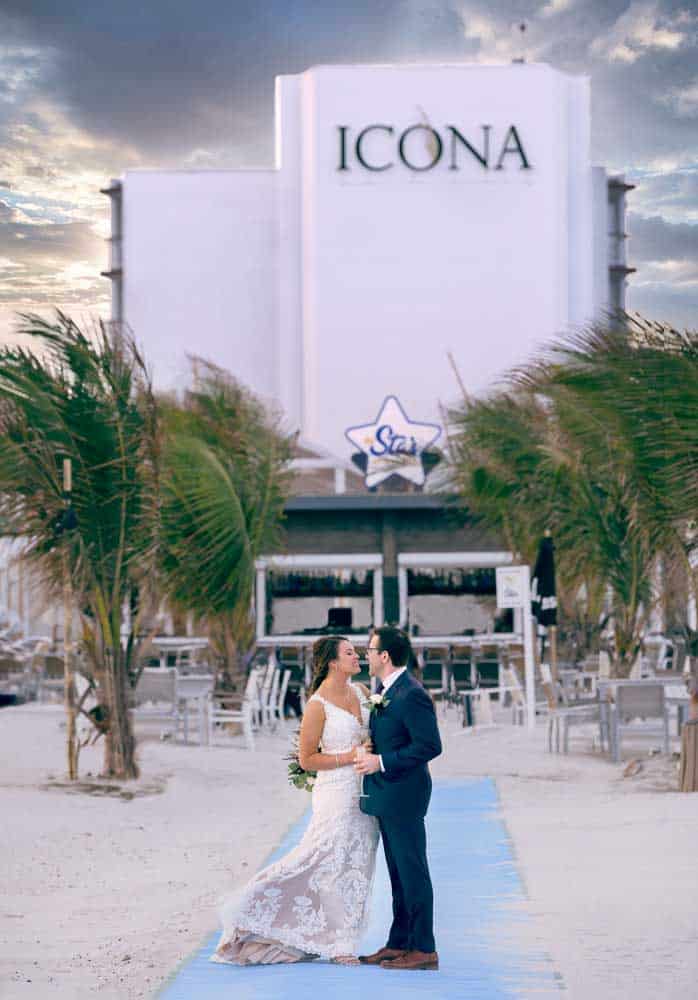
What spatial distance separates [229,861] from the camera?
31.0ft

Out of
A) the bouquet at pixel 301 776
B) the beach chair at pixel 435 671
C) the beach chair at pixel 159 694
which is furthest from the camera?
the beach chair at pixel 435 671

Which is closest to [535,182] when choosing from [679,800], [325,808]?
[679,800]

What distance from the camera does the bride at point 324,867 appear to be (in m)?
6.20

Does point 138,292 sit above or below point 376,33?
below

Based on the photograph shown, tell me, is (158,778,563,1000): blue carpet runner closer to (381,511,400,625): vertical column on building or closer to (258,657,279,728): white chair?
(258,657,279,728): white chair

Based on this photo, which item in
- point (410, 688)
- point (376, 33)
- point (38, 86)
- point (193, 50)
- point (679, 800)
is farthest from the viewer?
point (376, 33)

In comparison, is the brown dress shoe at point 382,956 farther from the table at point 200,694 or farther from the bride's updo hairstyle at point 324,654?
the table at point 200,694

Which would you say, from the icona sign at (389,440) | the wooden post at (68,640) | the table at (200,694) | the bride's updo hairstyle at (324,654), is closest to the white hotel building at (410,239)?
the icona sign at (389,440)

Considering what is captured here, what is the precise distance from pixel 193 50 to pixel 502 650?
69.7ft

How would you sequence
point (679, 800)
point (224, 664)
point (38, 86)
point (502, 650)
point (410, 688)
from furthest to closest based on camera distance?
point (502, 650), point (224, 664), point (38, 86), point (679, 800), point (410, 688)

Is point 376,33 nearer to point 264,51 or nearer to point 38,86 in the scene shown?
point 264,51

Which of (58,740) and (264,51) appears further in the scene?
(264,51)

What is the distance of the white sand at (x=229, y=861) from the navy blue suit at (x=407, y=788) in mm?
623

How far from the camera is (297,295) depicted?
3900cm
